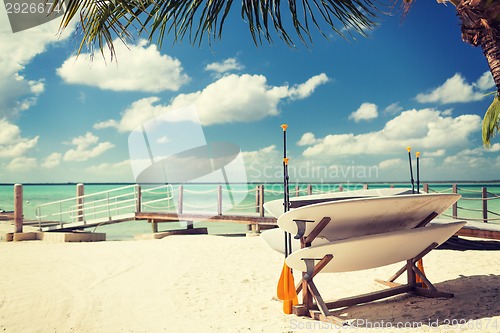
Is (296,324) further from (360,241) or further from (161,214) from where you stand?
(161,214)

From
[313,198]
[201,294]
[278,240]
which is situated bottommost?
[201,294]

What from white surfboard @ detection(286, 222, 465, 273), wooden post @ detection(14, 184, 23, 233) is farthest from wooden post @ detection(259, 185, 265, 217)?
white surfboard @ detection(286, 222, 465, 273)

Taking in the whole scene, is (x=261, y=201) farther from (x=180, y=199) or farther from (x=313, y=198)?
(x=313, y=198)

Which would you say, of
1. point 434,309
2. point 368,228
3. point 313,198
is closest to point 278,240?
point 313,198

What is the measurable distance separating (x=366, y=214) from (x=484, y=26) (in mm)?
1965

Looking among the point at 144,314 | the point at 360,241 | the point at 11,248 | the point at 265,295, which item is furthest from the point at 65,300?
the point at 11,248

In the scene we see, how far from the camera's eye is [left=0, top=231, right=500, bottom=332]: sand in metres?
4.12

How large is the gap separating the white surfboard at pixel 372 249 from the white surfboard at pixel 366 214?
20cm

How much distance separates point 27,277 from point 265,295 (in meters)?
4.16

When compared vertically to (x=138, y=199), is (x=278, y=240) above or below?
below

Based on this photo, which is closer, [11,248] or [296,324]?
[296,324]

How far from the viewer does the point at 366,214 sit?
160 inches

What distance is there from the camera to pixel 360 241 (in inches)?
155

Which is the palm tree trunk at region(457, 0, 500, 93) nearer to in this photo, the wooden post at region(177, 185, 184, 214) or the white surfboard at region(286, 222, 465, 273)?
the white surfboard at region(286, 222, 465, 273)
